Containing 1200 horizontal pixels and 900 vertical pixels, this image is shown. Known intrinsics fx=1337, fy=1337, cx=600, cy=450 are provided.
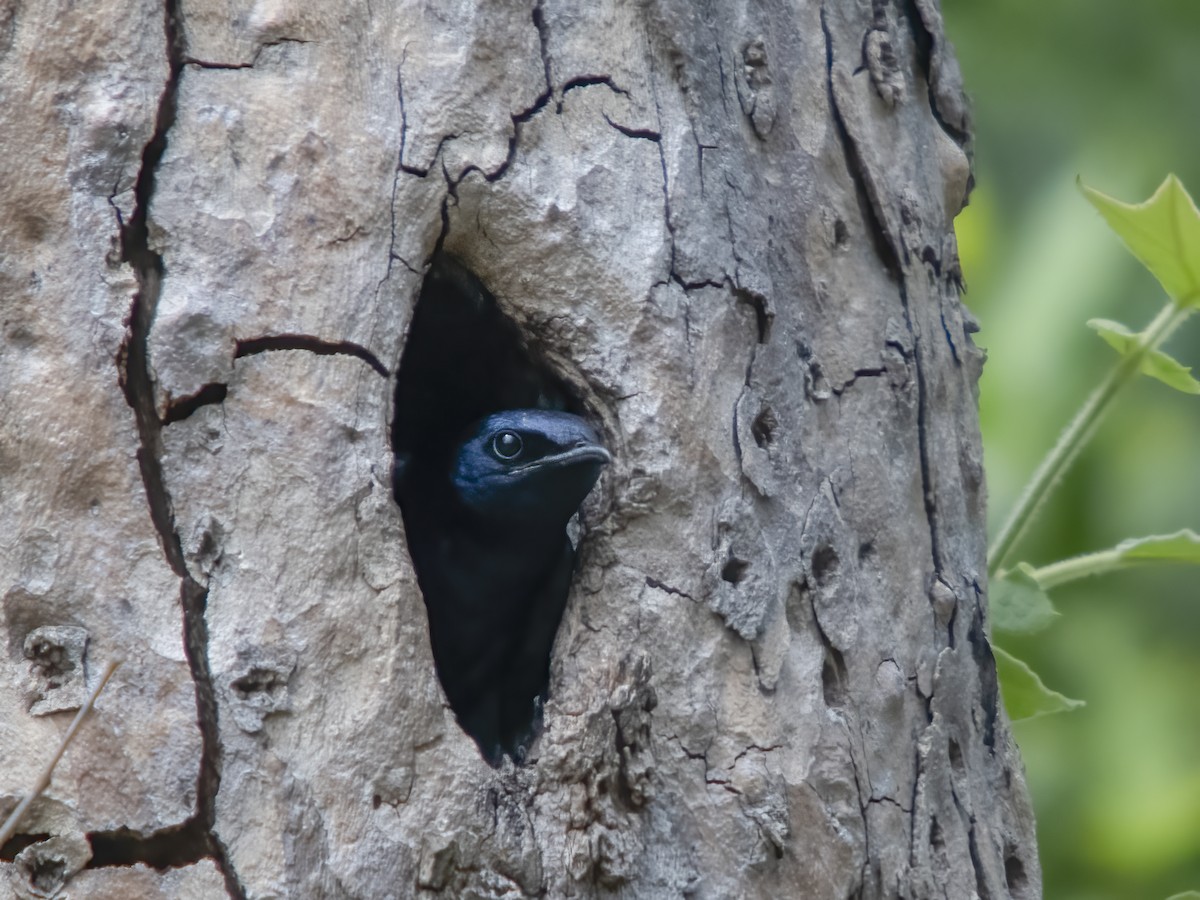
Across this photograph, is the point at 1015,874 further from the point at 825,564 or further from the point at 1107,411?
the point at 1107,411

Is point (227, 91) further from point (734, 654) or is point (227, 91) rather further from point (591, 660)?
point (734, 654)

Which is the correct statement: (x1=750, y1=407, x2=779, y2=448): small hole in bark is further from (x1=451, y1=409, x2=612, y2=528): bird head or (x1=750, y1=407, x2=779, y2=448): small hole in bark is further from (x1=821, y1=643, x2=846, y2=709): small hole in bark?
(x1=821, y1=643, x2=846, y2=709): small hole in bark

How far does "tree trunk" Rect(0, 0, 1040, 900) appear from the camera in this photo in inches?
84.7

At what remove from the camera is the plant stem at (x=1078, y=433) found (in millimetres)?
2961

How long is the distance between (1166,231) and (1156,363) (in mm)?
344

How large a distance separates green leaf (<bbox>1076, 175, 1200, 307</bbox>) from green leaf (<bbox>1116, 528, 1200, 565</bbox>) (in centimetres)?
51

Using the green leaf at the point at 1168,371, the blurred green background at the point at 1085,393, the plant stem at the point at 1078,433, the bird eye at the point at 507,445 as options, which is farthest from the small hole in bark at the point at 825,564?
the blurred green background at the point at 1085,393

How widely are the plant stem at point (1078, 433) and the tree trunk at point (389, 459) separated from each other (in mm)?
399

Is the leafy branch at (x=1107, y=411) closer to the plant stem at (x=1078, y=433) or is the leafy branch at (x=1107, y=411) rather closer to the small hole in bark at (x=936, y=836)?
the plant stem at (x=1078, y=433)

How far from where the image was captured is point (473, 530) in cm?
321

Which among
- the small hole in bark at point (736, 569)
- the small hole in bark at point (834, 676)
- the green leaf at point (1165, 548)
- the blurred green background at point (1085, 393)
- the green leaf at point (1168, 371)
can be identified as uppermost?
the green leaf at point (1168, 371)

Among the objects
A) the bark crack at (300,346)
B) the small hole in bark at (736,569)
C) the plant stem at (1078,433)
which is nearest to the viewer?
the bark crack at (300,346)

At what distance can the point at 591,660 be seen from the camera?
2.41m

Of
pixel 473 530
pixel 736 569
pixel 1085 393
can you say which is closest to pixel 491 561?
pixel 473 530
